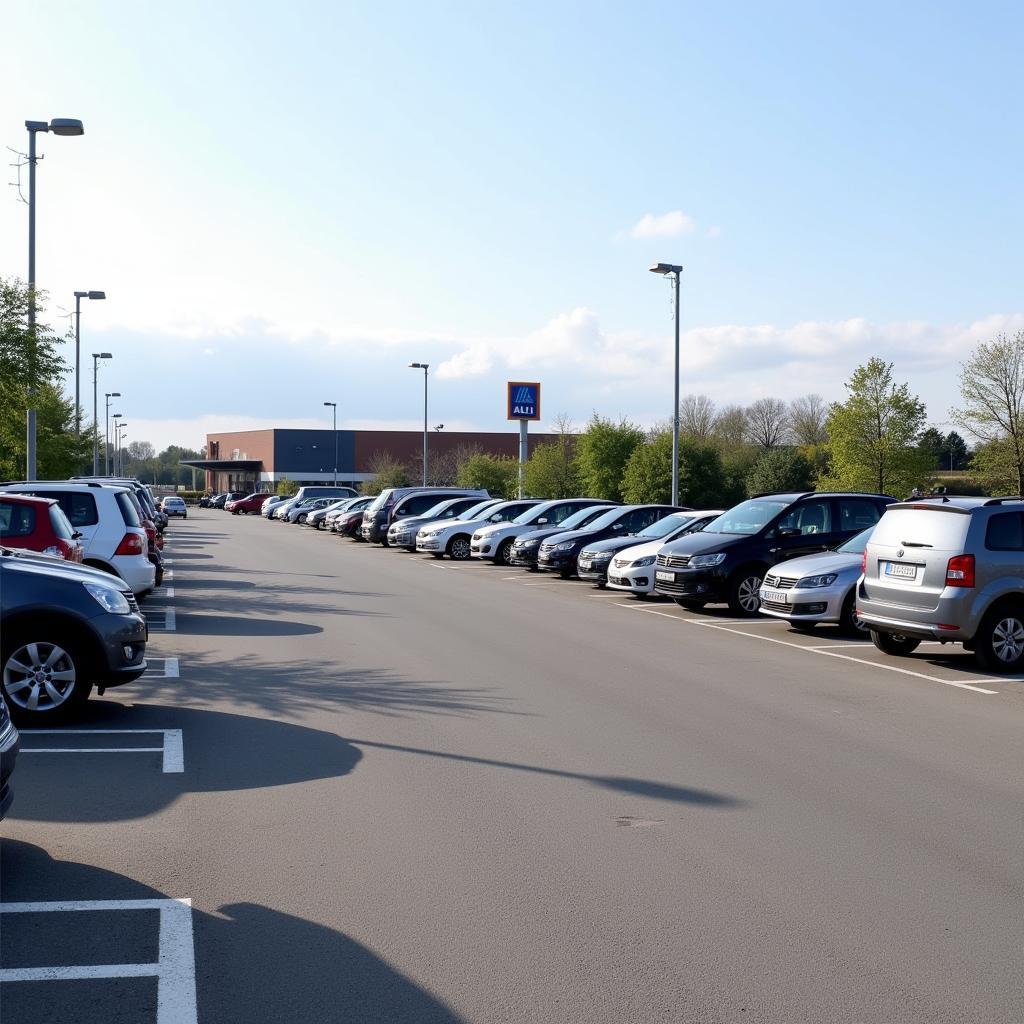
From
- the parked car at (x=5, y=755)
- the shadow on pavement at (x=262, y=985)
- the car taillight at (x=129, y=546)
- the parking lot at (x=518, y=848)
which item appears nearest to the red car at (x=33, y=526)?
the parking lot at (x=518, y=848)

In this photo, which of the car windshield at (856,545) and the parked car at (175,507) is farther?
the parked car at (175,507)

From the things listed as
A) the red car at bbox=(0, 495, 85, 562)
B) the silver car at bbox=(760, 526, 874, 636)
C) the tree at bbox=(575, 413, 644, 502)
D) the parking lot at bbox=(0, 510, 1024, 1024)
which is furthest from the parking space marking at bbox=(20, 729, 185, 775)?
the tree at bbox=(575, 413, 644, 502)

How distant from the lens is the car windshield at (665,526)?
2258 cm

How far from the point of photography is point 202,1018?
4.22 m

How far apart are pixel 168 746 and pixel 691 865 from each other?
4227mm

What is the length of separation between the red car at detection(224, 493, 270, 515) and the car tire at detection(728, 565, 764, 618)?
69531 mm

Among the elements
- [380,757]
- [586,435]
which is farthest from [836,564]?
[586,435]

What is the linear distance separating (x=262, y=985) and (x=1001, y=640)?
10169mm

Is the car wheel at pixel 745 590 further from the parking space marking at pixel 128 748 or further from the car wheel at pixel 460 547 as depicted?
the car wheel at pixel 460 547

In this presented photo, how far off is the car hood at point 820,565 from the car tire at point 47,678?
939cm

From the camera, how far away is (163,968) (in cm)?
465

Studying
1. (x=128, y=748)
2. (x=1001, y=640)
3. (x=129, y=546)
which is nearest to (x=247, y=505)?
(x=129, y=546)

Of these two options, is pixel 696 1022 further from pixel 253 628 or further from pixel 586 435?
pixel 586 435

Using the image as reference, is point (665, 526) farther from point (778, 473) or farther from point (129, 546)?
point (778, 473)
